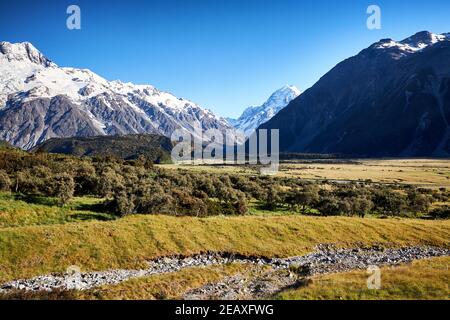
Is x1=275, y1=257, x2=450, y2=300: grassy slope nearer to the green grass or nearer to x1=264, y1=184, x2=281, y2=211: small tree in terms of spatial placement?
the green grass

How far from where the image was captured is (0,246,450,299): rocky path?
31.6m

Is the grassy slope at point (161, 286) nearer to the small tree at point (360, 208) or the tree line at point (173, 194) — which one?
the tree line at point (173, 194)

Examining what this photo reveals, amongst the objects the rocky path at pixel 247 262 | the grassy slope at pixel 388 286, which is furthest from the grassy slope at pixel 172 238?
the grassy slope at pixel 388 286

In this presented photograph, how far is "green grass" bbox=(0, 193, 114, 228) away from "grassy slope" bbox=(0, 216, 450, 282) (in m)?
6.96

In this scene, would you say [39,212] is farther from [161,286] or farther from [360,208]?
[360,208]

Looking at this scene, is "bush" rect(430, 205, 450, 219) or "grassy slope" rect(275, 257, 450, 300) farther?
"bush" rect(430, 205, 450, 219)

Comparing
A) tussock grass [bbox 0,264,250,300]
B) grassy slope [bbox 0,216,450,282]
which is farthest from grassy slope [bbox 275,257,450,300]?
grassy slope [bbox 0,216,450,282]

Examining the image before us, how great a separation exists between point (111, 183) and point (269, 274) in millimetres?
44570

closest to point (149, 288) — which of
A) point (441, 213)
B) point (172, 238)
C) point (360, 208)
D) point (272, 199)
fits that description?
point (172, 238)

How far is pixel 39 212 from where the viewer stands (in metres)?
51.0

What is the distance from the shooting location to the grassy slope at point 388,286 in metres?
26.7

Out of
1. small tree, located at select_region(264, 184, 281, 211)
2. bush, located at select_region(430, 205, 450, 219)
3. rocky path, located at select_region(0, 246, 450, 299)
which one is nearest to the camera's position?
rocky path, located at select_region(0, 246, 450, 299)

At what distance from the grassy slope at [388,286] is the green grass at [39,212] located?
3498cm
